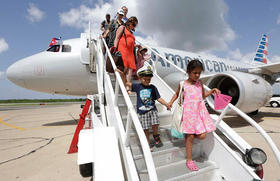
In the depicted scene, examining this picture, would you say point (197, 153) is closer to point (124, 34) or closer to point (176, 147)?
point (176, 147)

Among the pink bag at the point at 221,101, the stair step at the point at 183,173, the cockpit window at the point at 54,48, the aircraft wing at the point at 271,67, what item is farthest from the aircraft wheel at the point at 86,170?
the aircraft wing at the point at 271,67

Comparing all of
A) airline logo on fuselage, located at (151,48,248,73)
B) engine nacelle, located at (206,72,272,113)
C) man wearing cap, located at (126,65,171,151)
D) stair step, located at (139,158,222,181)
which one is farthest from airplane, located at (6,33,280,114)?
stair step, located at (139,158,222,181)

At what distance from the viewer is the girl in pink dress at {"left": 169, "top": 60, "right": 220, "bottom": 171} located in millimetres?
1710

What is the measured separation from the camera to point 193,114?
5.71ft

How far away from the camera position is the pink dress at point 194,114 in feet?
5.62

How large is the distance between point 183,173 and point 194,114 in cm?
66

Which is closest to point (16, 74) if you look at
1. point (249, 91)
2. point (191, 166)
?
point (191, 166)

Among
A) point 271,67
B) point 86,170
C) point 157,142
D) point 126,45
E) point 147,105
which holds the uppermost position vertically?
point 126,45

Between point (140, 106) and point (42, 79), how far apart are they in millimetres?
4403

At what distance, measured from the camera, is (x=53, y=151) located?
3.24 meters

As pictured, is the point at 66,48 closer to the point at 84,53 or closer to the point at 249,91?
the point at 84,53

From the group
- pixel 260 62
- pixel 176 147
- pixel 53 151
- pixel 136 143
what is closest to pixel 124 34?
pixel 136 143

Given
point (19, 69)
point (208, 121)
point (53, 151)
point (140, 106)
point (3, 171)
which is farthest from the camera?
point (19, 69)

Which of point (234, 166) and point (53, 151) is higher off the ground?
point (234, 166)
